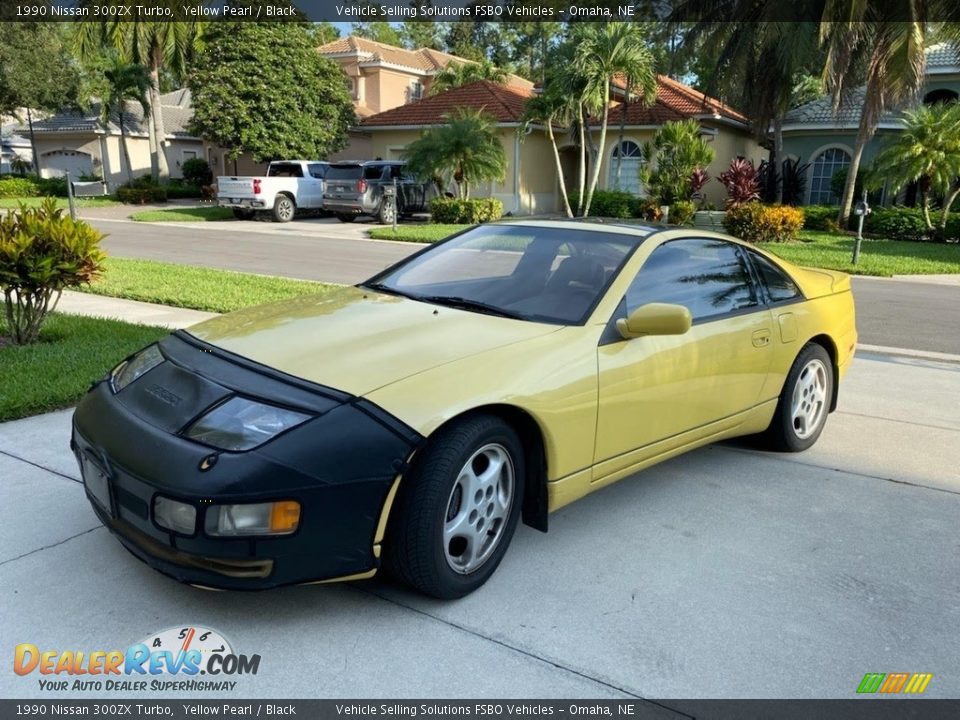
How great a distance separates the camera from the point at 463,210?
74.6ft

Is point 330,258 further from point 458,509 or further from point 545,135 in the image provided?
point 545,135

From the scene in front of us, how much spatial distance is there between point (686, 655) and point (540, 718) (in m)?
0.63

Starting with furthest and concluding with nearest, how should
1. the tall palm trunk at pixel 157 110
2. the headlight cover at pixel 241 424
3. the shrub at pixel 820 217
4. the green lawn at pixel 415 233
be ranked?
the tall palm trunk at pixel 157 110, the shrub at pixel 820 217, the green lawn at pixel 415 233, the headlight cover at pixel 241 424

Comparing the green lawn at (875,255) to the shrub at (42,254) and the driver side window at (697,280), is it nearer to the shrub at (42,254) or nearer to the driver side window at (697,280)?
the driver side window at (697,280)

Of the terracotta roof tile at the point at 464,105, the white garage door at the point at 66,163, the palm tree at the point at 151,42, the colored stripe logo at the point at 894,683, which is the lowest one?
the colored stripe logo at the point at 894,683

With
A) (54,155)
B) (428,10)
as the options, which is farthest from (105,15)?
(428,10)

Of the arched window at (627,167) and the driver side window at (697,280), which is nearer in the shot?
the driver side window at (697,280)

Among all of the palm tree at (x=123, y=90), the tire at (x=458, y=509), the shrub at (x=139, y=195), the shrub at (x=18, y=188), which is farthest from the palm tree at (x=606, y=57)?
the shrub at (x=18, y=188)

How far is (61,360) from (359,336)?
385 centimetres

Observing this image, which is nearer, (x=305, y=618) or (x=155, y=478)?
(x=155, y=478)

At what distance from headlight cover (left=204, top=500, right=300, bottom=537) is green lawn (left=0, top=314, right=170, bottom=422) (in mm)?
3219

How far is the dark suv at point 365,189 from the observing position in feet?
76.0

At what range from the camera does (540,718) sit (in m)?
2.41

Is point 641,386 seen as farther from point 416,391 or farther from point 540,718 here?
point 540,718
